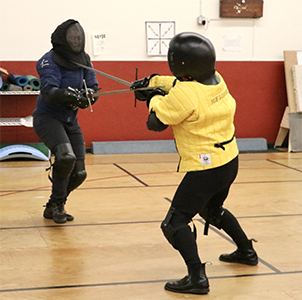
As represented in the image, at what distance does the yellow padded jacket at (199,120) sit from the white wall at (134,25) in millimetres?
4861

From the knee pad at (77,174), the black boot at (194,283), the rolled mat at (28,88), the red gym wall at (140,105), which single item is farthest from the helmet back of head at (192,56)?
the red gym wall at (140,105)

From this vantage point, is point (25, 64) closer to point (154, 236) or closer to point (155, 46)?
point (155, 46)

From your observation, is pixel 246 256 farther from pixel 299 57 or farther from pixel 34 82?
pixel 299 57

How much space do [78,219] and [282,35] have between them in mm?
5071

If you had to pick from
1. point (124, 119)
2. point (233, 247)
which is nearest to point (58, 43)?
point (233, 247)

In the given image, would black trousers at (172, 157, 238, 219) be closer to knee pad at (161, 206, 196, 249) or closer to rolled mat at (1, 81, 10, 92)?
knee pad at (161, 206, 196, 249)

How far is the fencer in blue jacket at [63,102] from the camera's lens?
360 cm

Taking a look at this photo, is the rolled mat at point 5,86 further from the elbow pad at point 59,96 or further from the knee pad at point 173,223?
the knee pad at point 173,223

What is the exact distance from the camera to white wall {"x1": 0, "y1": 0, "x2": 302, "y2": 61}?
707 cm

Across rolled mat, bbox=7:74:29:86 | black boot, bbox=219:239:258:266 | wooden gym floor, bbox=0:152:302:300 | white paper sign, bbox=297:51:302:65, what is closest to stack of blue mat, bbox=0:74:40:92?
rolled mat, bbox=7:74:29:86

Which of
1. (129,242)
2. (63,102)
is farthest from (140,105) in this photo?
(129,242)

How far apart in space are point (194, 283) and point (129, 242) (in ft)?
2.99

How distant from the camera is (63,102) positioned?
Result: 357 centimetres

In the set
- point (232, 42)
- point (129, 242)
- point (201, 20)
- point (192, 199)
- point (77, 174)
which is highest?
point (201, 20)
